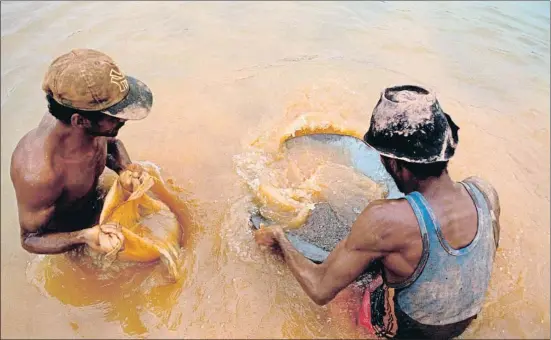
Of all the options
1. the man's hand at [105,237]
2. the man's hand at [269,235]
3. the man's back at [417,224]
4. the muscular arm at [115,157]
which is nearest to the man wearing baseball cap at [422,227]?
the man's back at [417,224]

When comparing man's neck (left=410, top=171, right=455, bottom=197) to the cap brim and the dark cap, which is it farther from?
the cap brim

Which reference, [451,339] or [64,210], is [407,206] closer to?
[451,339]

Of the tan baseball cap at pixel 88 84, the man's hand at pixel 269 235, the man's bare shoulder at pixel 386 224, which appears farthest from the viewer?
the man's hand at pixel 269 235

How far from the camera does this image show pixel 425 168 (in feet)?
7.49

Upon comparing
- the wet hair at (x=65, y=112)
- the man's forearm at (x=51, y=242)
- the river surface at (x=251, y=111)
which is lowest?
the river surface at (x=251, y=111)

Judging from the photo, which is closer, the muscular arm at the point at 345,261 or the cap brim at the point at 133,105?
the muscular arm at the point at 345,261

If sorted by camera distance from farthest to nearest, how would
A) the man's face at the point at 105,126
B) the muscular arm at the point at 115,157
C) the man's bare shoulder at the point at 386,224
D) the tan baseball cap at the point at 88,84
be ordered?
the muscular arm at the point at 115,157, the man's face at the point at 105,126, the tan baseball cap at the point at 88,84, the man's bare shoulder at the point at 386,224

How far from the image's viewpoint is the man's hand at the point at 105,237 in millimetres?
2693

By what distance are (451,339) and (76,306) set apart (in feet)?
8.08

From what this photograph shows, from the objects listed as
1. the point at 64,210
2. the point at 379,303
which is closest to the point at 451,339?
the point at 379,303

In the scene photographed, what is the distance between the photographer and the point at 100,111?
2.62 m

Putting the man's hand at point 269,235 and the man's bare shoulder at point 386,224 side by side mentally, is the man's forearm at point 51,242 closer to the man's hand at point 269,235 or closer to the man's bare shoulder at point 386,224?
the man's hand at point 269,235

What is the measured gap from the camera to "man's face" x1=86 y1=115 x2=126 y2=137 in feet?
8.84

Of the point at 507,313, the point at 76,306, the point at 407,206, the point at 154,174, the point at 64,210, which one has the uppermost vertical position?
the point at 407,206
